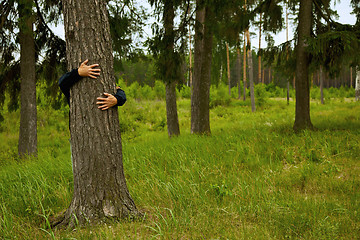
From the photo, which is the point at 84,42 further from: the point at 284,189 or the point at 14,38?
the point at 14,38

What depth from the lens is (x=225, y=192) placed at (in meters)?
3.43

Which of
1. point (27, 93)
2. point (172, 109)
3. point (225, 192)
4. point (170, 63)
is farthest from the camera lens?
point (172, 109)

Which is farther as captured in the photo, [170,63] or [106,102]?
[170,63]

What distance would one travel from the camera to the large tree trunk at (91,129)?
283cm

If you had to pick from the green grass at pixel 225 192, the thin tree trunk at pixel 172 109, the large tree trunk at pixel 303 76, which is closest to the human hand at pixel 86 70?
the green grass at pixel 225 192

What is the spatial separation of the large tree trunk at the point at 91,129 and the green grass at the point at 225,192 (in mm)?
244

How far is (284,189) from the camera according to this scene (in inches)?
145

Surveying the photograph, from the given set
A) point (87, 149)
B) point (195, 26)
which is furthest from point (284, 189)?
point (195, 26)

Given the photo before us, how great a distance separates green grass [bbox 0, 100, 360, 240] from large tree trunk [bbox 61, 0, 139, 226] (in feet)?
0.80

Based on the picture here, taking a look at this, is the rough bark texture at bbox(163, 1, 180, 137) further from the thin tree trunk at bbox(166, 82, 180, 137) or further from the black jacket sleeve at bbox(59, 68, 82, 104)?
the black jacket sleeve at bbox(59, 68, 82, 104)

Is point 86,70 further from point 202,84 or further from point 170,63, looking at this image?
point 202,84

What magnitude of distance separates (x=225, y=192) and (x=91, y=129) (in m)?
1.95

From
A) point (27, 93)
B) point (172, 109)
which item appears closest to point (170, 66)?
point (172, 109)

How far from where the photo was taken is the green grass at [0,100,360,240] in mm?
2607
